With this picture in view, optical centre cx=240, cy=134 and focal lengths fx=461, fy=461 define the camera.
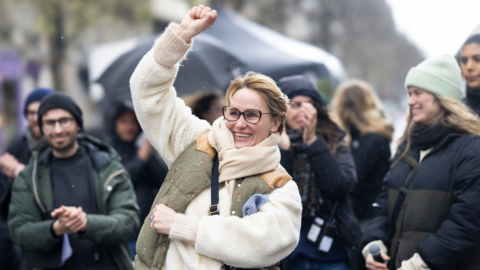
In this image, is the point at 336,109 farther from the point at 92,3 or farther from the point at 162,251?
the point at 92,3

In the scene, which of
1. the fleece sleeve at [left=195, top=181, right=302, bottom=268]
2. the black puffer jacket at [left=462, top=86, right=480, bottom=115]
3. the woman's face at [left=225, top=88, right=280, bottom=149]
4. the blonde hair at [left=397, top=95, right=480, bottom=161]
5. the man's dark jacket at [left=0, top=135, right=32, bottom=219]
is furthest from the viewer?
the man's dark jacket at [left=0, top=135, right=32, bottom=219]

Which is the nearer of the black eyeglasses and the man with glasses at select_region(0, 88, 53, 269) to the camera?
the black eyeglasses

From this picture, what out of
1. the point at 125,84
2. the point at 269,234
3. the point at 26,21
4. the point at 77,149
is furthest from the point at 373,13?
the point at 26,21

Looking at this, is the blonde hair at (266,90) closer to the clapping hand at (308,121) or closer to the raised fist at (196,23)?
the raised fist at (196,23)

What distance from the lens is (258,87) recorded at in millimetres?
2121

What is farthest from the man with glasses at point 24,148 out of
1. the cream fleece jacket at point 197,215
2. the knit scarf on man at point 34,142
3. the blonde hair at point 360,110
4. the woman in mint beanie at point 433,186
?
the woman in mint beanie at point 433,186

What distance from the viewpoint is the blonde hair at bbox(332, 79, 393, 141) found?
4184 millimetres

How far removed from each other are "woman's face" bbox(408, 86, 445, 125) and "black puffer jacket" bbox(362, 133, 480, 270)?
0.20 m

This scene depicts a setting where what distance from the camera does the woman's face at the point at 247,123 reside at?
83.5 inches

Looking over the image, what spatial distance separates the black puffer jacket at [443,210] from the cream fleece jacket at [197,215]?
1070 mm

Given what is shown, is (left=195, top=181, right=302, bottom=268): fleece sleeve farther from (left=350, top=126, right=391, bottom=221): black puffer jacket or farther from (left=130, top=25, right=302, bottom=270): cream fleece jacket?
(left=350, top=126, right=391, bottom=221): black puffer jacket

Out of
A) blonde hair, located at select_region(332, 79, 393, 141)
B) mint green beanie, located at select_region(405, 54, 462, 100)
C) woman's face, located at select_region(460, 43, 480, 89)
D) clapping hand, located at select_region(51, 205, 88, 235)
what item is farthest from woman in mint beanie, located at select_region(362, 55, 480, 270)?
clapping hand, located at select_region(51, 205, 88, 235)

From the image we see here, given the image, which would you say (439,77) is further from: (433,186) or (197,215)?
(197,215)

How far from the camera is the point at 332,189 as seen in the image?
3.08 m
